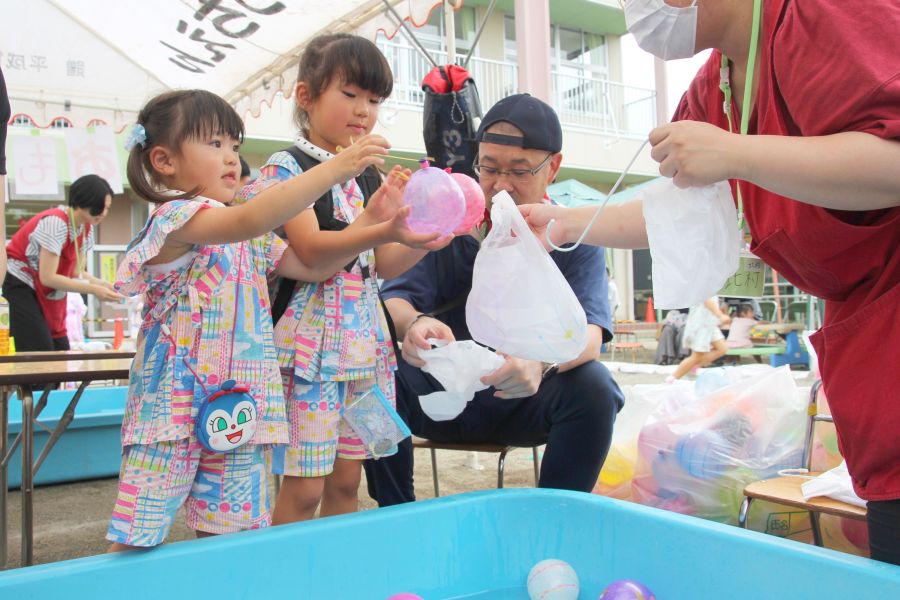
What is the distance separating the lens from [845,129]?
93 centimetres

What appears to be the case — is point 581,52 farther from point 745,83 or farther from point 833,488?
point 745,83

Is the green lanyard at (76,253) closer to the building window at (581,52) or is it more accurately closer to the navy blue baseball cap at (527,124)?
the navy blue baseball cap at (527,124)

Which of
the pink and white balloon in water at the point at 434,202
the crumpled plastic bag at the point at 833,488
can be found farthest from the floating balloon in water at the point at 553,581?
the crumpled plastic bag at the point at 833,488

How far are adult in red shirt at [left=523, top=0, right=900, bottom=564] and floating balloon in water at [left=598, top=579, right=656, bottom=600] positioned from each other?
384mm

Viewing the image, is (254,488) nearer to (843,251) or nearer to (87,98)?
(843,251)

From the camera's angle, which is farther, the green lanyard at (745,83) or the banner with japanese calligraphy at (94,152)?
the banner with japanese calligraphy at (94,152)

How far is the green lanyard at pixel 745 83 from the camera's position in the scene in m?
1.06

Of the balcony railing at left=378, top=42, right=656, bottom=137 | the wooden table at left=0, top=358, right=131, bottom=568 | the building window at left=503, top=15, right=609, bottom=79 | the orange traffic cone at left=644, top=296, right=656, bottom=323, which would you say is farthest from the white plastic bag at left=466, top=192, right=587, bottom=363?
the building window at left=503, top=15, right=609, bottom=79

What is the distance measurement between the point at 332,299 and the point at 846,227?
109cm

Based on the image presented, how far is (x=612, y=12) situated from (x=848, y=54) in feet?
49.5

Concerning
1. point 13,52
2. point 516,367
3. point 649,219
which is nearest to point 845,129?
point 649,219

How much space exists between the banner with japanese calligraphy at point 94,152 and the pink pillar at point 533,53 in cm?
328

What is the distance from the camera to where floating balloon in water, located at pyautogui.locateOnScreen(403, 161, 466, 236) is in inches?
55.8

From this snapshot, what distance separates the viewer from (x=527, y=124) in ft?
6.55
